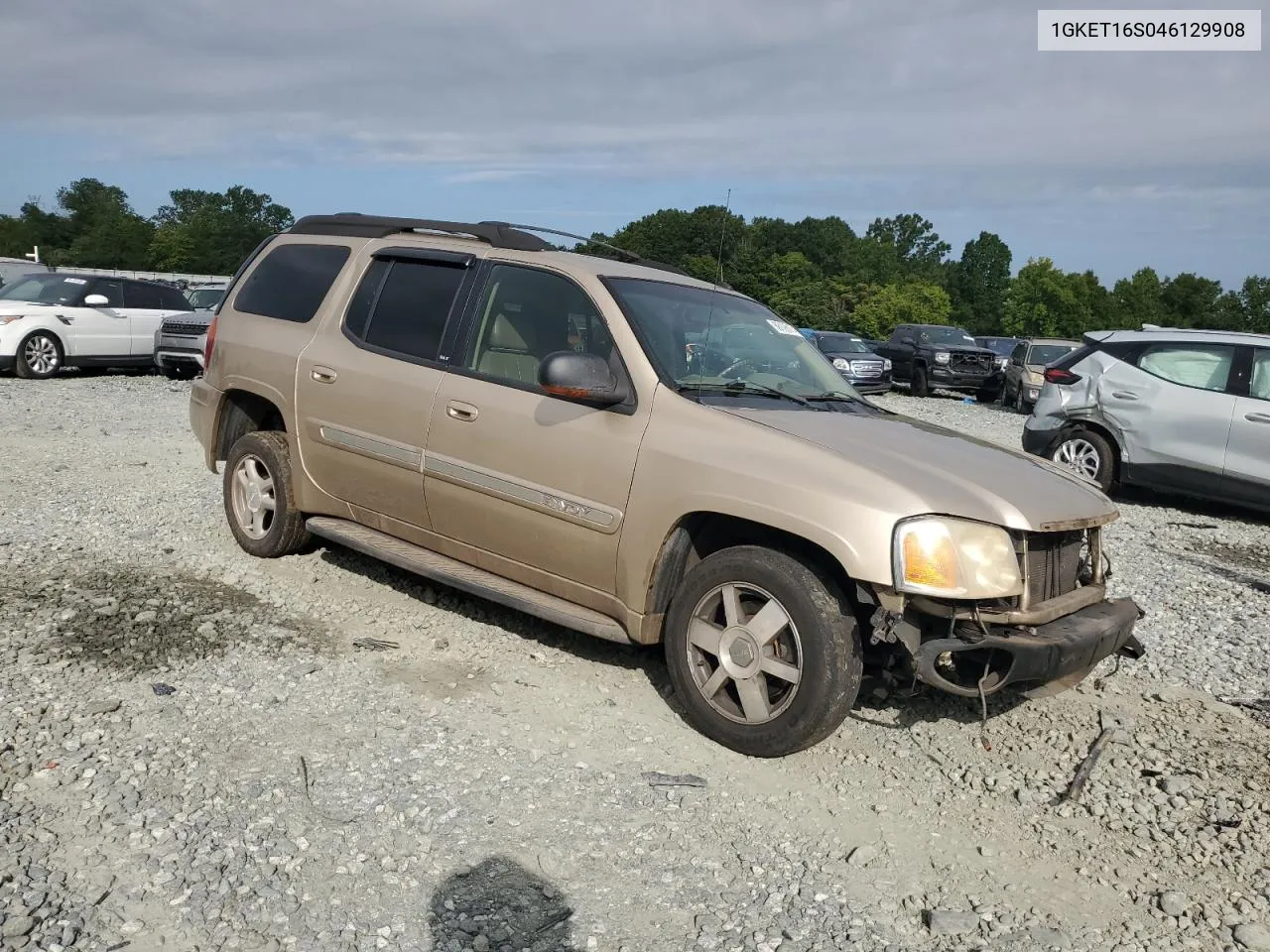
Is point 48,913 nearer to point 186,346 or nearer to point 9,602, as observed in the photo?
point 9,602

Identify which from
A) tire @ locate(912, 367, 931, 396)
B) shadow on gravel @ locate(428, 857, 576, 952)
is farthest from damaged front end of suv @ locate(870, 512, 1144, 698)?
tire @ locate(912, 367, 931, 396)

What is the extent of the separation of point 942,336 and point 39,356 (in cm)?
1956

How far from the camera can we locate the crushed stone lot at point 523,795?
299 cm

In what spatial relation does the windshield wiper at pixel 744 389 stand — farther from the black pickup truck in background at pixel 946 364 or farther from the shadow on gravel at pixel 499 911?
the black pickup truck in background at pixel 946 364

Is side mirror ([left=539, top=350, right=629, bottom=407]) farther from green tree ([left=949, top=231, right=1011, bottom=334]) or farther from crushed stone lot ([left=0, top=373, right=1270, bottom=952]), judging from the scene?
green tree ([left=949, top=231, right=1011, bottom=334])

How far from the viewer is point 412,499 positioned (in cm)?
513

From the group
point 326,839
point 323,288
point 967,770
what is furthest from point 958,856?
point 323,288

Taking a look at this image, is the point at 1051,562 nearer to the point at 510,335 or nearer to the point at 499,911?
the point at 499,911

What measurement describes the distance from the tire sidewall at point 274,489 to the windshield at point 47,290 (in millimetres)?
12694

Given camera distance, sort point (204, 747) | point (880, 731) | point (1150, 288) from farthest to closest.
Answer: point (1150, 288)
point (880, 731)
point (204, 747)

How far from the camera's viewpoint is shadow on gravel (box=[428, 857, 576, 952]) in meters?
2.85

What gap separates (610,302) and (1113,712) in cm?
291

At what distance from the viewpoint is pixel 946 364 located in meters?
25.1

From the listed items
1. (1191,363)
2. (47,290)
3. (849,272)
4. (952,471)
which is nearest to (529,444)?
(952,471)
